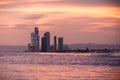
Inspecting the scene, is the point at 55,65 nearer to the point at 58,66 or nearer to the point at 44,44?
the point at 58,66

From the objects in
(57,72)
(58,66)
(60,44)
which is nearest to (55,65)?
(58,66)

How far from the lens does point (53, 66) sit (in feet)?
17.3

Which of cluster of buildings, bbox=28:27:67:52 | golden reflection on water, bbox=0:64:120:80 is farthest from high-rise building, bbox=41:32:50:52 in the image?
golden reflection on water, bbox=0:64:120:80

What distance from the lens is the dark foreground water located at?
4.83 m

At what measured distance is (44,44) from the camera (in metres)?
4.66

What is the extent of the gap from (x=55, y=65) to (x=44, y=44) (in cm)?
76

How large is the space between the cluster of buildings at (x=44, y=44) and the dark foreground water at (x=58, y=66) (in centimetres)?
14

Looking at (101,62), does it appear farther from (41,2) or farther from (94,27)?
(41,2)

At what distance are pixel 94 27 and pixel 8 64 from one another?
1.03 m

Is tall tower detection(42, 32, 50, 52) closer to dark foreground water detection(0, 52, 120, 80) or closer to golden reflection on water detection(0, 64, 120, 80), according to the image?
dark foreground water detection(0, 52, 120, 80)

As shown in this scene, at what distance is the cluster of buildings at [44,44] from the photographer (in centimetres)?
464

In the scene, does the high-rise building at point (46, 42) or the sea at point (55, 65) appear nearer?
the high-rise building at point (46, 42)

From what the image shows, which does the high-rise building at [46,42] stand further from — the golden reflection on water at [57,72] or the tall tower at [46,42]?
the golden reflection on water at [57,72]

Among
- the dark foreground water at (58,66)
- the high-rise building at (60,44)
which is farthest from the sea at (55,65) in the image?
the high-rise building at (60,44)
